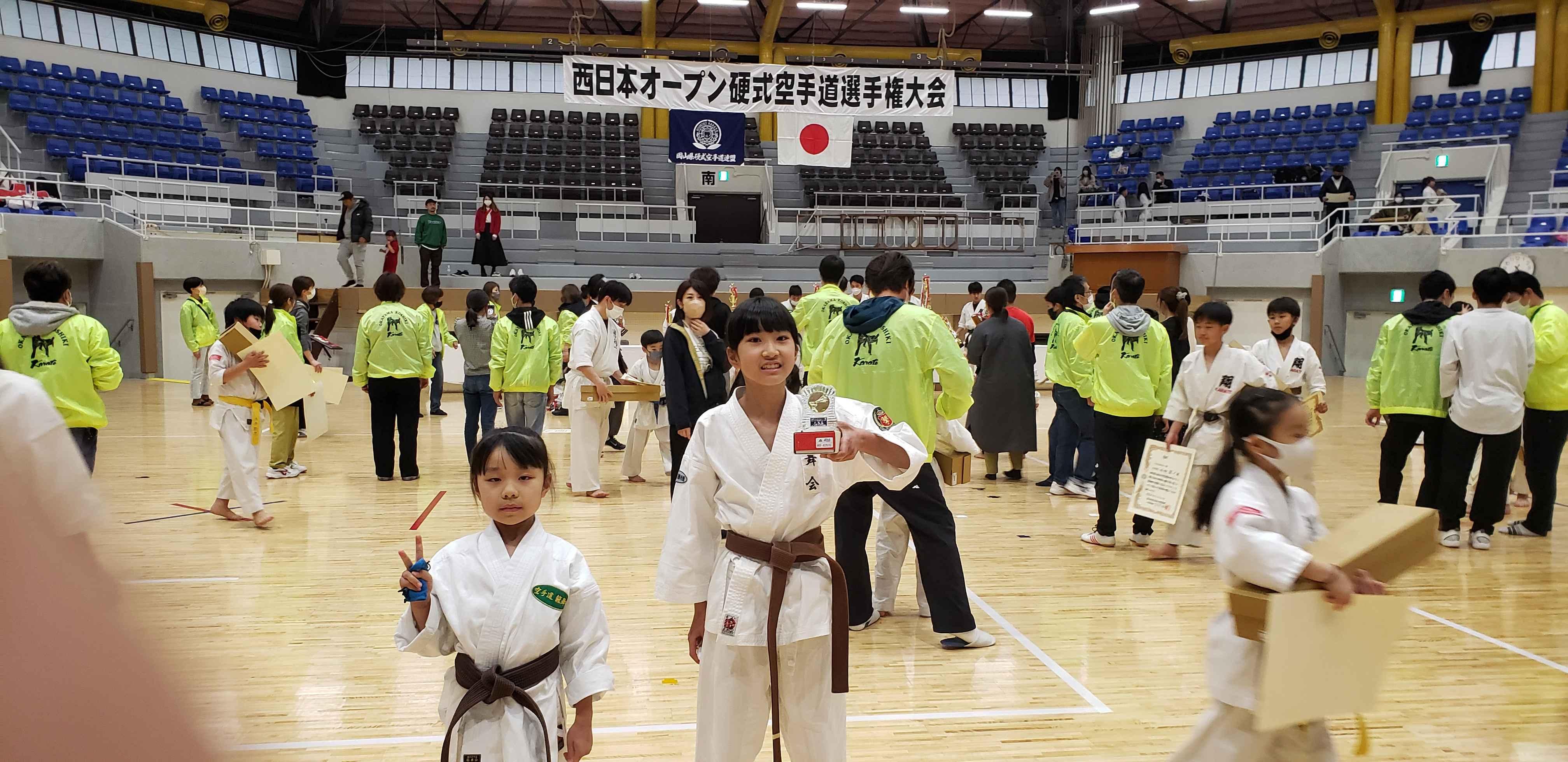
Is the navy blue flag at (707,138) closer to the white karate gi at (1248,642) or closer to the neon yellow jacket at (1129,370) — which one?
the neon yellow jacket at (1129,370)

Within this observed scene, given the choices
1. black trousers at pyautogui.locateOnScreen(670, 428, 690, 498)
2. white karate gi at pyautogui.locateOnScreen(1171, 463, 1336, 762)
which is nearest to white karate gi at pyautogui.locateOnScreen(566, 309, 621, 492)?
black trousers at pyautogui.locateOnScreen(670, 428, 690, 498)

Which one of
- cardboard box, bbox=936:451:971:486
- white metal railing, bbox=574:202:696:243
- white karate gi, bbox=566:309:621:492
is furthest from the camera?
white metal railing, bbox=574:202:696:243

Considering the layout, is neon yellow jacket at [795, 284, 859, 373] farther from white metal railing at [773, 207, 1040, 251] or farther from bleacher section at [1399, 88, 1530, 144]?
bleacher section at [1399, 88, 1530, 144]

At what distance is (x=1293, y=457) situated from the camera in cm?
286

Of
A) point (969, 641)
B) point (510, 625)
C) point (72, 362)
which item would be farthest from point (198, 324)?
point (510, 625)

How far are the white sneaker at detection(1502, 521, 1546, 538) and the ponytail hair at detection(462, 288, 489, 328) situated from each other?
8567 millimetres

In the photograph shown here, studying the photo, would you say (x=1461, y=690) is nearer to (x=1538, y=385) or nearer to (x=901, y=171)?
(x=1538, y=385)

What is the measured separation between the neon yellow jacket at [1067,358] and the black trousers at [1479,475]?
2492mm

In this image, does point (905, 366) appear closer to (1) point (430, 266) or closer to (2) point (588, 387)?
(2) point (588, 387)

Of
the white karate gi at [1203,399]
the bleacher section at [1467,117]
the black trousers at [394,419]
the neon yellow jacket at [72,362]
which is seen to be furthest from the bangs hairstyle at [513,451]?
the bleacher section at [1467,117]

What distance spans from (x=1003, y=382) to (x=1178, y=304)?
1.62m

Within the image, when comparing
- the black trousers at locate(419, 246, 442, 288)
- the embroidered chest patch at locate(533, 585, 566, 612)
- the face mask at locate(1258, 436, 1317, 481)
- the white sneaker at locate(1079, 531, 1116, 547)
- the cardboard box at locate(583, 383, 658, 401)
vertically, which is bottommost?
the white sneaker at locate(1079, 531, 1116, 547)

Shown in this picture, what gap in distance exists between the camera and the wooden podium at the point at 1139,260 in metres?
20.1

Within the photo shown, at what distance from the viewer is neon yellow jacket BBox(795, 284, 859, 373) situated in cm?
754
